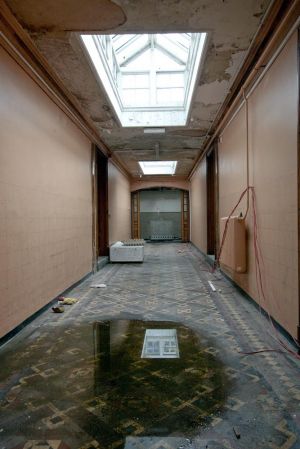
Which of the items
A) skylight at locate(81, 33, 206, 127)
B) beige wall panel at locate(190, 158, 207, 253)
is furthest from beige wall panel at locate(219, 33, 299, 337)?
beige wall panel at locate(190, 158, 207, 253)

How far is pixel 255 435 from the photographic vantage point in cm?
166

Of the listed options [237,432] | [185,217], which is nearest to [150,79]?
[237,432]

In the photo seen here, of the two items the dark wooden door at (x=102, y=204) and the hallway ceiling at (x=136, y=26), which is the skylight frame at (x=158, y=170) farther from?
the hallway ceiling at (x=136, y=26)

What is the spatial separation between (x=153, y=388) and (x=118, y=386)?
233mm

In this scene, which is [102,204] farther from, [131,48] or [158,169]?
[158,169]

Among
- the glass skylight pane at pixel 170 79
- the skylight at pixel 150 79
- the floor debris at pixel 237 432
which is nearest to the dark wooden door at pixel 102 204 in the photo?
the skylight at pixel 150 79

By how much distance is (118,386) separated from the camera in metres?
2.18

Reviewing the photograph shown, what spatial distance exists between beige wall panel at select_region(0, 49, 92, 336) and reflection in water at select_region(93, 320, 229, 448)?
3.40 feet

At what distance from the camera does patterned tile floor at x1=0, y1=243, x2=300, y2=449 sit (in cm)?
167

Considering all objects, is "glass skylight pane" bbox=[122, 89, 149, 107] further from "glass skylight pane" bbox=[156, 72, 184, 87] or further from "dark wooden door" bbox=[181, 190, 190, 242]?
"dark wooden door" bbox=[181, 190, 190, 242]

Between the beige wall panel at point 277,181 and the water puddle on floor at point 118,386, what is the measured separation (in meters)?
0.92

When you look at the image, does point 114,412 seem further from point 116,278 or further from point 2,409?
point 116,278

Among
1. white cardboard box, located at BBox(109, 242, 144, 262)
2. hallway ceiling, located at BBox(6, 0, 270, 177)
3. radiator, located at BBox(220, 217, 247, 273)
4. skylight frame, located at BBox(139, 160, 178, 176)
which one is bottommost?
white cardboard box, located at BBox(109, 242, 144, 262)

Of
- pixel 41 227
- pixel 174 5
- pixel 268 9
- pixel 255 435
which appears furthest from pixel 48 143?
pixel 255 435
